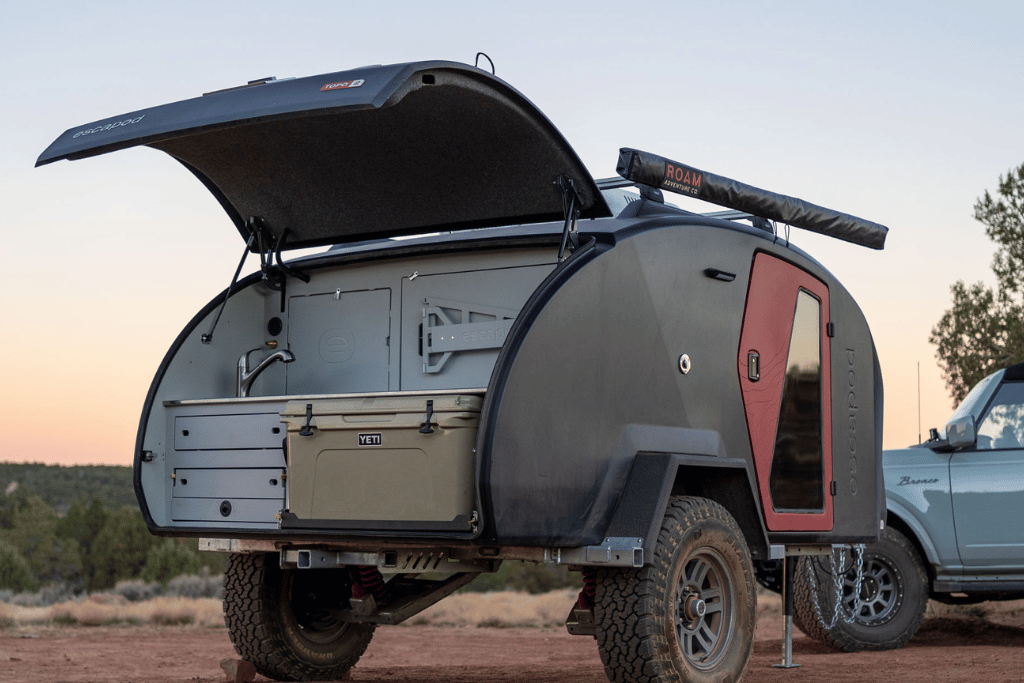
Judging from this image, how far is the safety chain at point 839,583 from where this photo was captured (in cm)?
967

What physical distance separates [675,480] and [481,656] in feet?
15.4

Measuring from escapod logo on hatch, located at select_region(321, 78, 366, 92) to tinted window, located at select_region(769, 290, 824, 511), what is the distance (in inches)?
134

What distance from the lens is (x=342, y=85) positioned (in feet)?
17.0

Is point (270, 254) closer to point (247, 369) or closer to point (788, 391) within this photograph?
point (247, 369)

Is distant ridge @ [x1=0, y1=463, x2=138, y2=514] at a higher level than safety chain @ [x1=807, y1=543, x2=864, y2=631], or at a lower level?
lower

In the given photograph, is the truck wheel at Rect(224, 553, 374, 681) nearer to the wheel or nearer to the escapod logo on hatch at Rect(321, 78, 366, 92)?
the escapod logo on hatch at Rect(321, 78, 366, 92)

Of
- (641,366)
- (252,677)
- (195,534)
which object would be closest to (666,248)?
(641,366)

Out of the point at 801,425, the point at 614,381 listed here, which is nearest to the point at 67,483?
the point at 801,425

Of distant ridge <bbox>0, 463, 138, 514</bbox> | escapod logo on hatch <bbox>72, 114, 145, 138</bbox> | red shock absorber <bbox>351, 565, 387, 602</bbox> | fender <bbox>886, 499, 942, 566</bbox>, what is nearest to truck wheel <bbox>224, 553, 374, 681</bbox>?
red shock absorber <bbox>351, 565, 387, 602</bbox>

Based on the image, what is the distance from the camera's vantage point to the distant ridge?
153 feet

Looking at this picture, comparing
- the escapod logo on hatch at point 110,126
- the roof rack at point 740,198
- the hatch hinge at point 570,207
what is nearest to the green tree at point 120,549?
the roof rack at point 740,198

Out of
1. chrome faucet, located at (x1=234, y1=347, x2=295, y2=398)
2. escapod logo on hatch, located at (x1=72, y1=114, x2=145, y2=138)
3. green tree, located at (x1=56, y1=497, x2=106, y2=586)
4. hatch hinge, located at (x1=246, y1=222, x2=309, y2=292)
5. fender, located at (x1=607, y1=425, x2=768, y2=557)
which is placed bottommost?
green tree, located at (x1=56, y1=497, x2=106, y2=586)

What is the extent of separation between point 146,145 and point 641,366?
8.86 ft

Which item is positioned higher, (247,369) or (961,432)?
(247,369)
